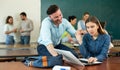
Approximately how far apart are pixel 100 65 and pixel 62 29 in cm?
85

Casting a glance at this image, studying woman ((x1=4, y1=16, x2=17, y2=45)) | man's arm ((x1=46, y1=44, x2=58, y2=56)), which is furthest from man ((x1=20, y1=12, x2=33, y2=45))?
man's arm ((x1=46, y1=44, x2=58, y2=56))

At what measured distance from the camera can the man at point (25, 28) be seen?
754cm

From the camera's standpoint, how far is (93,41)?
2.84m

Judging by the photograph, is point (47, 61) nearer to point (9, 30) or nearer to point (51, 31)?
point (51, 31)

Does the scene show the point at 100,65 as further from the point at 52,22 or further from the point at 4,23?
the point at 4,23

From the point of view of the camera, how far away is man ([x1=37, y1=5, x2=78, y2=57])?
2.82m

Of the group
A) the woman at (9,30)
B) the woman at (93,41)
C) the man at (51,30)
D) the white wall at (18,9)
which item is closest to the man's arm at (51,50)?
the man at (51,30)

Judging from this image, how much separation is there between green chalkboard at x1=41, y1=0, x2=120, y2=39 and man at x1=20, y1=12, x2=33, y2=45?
1.77ft

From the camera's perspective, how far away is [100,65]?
8.00 feet

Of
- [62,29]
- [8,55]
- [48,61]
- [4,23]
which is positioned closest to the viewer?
[48,61]

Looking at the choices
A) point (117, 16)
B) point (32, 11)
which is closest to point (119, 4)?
point (117, 16)

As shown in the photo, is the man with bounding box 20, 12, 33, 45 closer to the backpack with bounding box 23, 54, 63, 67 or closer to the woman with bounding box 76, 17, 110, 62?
the woman with bounding box 76, 17, 110, 62

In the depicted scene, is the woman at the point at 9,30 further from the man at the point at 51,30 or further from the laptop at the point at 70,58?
the laptop at the point at 70,58

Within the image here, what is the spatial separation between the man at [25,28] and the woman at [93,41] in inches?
191
